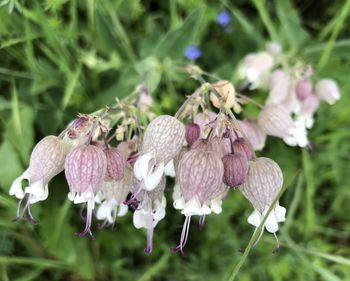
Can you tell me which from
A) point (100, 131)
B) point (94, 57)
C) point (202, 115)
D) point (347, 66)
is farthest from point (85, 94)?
point (347, 66)

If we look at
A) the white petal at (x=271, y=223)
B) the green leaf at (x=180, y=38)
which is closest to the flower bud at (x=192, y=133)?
the white petal at (x=271, y=223)

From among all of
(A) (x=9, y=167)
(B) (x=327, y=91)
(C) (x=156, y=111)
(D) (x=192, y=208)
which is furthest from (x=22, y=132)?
(B) (x=327, y=91)

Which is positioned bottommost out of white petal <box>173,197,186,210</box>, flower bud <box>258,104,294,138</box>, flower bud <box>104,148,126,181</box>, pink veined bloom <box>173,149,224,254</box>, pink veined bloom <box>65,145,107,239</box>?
flower bud <box>258,104,294,138</box>

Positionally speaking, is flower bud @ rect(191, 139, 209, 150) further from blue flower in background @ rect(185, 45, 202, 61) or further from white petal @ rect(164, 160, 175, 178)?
blue flower in background @ rect(185, 45, 202, 61)

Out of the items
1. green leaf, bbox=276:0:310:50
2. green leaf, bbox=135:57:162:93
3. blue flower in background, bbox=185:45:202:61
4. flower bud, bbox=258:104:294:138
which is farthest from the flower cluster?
green leaf, bbox=276:0:310:50

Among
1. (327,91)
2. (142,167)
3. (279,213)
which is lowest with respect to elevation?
(327,91)

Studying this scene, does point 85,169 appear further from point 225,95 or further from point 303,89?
point 303,89

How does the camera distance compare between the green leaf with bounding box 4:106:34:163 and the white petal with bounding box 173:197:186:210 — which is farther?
the green leaf with bounding box 4:106:34:163
